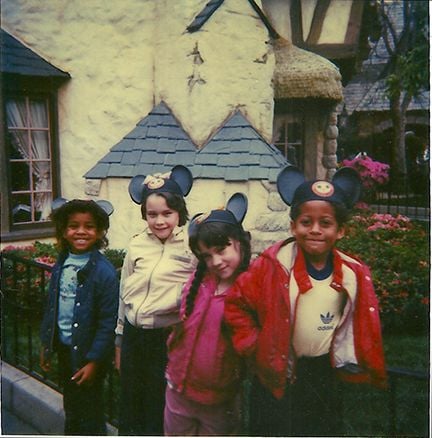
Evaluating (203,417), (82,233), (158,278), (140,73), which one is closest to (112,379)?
(203,417)

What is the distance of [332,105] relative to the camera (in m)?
2.84

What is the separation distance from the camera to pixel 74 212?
2912 mm

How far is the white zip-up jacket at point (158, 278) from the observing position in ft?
8.97

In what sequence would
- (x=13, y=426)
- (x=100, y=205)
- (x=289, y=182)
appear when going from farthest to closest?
1. (x=13, y=426)
2. (x=100, y=205)
3. (x=289, y=182)

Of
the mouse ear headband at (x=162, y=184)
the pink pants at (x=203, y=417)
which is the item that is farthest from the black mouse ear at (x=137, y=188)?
the pink pants at (x=203, y=417)

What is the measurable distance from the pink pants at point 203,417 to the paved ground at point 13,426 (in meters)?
0.99

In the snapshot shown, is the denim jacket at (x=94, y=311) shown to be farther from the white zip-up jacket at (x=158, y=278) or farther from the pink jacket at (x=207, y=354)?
the pink jacket at (x=207, y=354)

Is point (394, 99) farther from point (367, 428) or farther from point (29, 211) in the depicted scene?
point (29, 211)

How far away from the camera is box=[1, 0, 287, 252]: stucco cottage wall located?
2854 mm

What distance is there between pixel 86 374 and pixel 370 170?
73.2 inches

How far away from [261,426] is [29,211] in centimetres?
179

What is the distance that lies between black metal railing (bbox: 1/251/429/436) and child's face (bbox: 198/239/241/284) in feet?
2.53

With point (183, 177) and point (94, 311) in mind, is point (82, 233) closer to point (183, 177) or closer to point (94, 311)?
point (94, 311)

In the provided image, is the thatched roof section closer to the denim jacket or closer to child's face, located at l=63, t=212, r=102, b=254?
child's face, located at l=63, t=212, r=102, b=254
